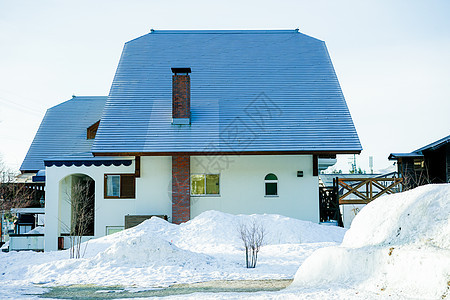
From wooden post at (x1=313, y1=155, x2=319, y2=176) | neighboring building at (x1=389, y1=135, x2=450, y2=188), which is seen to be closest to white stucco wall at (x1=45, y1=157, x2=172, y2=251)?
wooden post at (x1=313, y1=155, x2=319, y2=176)

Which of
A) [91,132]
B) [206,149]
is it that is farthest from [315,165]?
[91,132]

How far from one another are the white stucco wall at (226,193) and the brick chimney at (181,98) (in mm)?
1777

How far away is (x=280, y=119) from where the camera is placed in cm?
1981

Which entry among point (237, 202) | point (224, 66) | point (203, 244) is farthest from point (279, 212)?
point (224, 66)

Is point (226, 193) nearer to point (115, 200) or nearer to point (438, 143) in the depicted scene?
point (115, 200)

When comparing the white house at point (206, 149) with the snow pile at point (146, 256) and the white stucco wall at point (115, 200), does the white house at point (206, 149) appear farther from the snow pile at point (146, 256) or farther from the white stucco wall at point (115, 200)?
the snow pile at point (146, 256)

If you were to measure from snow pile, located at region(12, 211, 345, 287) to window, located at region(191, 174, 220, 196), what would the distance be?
2762mm

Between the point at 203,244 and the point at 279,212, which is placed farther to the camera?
the point at 279,212

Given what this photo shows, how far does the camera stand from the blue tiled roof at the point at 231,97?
1872cm

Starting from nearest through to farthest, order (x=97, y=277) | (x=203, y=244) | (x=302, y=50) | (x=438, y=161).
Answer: (x=97, y=277)
(x=203, y=244)
(x=302, y=50)
(x=438, y=161)

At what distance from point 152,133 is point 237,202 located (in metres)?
4.60

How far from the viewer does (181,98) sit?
19344mm

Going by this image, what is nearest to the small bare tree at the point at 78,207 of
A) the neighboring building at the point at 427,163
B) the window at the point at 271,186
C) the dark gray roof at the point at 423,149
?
the window at the point at 271,186

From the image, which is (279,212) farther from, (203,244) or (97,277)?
(97,277)
